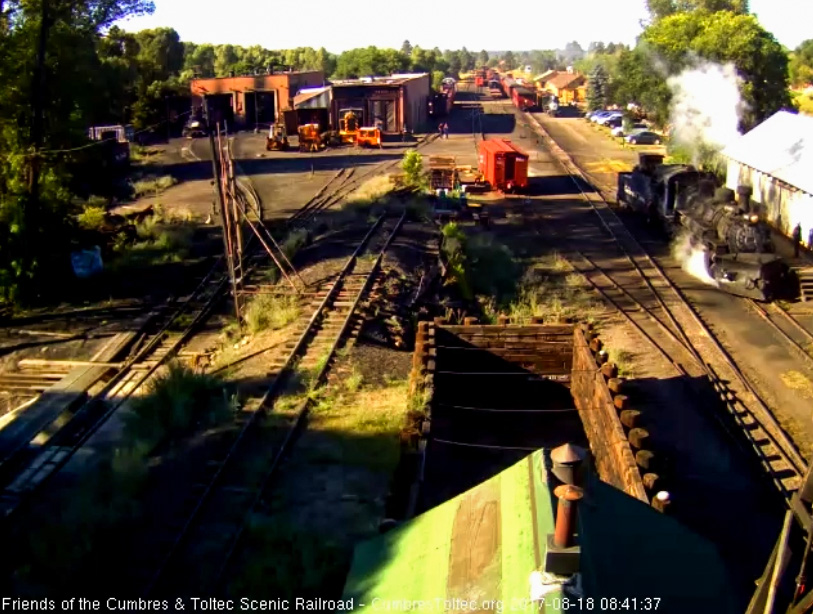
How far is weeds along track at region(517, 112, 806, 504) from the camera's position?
11.8 m

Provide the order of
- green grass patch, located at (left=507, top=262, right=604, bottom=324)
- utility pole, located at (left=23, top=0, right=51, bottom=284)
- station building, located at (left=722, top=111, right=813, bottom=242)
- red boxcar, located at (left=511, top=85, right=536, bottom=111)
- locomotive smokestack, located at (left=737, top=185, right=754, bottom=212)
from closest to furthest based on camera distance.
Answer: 1. green grass patch, located at (left=507, top=262, right=604, bottom=324)
2. utility pole, located at (left=23, top=0, right=51, bottom=284)
3. locomotive smokestack, located at (left=737, top=185, right=754, bottom=212)
4. station building, located at (left=722, top=111, right=813, bottom=242)
5. red boxcar, located at (left=511, top=85, right=536, bottom=111)

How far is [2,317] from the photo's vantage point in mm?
18516

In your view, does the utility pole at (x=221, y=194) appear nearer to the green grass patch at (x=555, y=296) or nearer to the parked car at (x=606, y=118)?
the green grass patch at (x=555, y=296)

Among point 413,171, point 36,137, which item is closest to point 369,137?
point 413,171

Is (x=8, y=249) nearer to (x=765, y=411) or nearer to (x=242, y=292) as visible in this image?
(x=242, y=292)

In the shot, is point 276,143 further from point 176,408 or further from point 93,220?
point 176,408

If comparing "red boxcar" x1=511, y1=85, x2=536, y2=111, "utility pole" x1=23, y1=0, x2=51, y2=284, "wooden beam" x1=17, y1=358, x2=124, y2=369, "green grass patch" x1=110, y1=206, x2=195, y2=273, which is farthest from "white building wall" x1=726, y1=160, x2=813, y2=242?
"red boxcar" x1=511, y1=85, x2=536, y2=111

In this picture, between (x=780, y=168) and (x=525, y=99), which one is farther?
(x=525, y=99)

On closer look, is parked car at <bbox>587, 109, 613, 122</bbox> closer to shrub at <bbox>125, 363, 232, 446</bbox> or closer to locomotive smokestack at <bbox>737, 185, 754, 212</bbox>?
locomotive smokestack at <bbox>737, 185, 754, 212</bbox>

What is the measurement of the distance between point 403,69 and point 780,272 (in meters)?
76.4

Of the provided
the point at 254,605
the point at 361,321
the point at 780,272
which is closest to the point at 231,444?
the point at 254,605

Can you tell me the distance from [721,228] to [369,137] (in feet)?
99.3

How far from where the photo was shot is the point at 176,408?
12.0 meters

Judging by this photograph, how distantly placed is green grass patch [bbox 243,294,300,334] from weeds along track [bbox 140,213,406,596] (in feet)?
1.76
